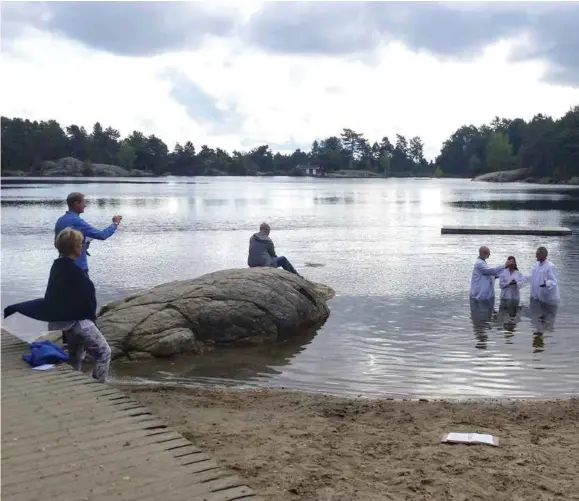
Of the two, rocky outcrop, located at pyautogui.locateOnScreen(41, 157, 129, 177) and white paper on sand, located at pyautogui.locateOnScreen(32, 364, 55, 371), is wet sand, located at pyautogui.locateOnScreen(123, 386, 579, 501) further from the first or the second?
rocky outcrop, located at pyautogui.locateOnScreen(41, 157, 129, 177)

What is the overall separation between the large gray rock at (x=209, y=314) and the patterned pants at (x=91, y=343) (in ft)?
9.97

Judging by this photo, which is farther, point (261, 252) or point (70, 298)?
point (261, 252)

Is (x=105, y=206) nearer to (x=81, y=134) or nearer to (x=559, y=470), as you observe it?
(x=559, y=470)

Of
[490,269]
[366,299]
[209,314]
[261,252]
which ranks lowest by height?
[366,299]

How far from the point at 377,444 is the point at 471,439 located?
0.95m

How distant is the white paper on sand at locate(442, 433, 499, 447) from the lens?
6746 mm

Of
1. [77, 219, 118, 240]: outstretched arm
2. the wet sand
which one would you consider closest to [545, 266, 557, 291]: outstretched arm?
the wet sand

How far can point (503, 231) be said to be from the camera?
34.6 m

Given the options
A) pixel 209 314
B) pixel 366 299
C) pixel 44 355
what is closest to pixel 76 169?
pixel 366 299

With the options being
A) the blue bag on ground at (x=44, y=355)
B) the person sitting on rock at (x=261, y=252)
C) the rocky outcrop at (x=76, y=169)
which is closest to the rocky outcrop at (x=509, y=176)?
the rocky outcrop at (x=76, y=169)

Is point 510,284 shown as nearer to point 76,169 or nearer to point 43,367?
point 43,367

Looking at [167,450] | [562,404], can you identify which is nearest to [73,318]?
[167,450]

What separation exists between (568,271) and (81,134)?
178785 millimetres

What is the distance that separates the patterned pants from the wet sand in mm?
666
